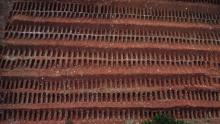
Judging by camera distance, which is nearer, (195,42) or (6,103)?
(6,103)

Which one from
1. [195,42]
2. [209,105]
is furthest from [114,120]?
[195,42]

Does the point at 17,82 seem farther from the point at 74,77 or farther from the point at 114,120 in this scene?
the point at 114,120

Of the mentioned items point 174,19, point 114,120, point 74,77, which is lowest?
point 114,120

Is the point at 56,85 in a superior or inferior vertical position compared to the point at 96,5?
inferior

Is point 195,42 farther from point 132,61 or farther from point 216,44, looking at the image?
point 132,61

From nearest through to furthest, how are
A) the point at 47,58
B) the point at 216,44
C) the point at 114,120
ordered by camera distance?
1. the point at 114,120
2. the point at 47,58
3. the point at 216,44

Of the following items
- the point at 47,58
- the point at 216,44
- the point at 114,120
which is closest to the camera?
the point at 114,120
